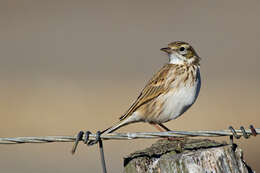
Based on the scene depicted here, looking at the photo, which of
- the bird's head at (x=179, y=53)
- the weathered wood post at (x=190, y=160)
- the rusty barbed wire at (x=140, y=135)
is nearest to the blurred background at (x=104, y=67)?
the bird's head at (x=179, y=53)

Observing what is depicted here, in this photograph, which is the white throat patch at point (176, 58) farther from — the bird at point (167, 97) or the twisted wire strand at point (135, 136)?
the twisted wire strand at point (135, 136)

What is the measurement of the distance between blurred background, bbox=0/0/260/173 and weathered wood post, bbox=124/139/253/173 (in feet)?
14.2

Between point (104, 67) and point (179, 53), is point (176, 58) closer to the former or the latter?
point (179, 53)

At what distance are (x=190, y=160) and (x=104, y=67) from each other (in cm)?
1414

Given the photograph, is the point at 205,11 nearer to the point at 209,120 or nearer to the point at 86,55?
the point at 86,55

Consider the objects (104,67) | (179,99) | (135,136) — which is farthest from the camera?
(104,67)

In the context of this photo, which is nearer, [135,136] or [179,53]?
[135,136]

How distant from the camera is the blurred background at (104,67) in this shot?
46.7ft

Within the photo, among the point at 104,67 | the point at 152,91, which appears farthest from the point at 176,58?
the point at 104,67

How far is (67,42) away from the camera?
22469 millimetres

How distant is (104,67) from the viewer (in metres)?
18.7

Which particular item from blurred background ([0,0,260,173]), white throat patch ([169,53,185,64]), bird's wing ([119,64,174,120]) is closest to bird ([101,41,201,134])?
bird's wing ([119,64,174,120])

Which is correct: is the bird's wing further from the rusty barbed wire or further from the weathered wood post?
the weathered wood post

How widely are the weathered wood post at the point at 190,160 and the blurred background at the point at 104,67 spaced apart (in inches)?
171
